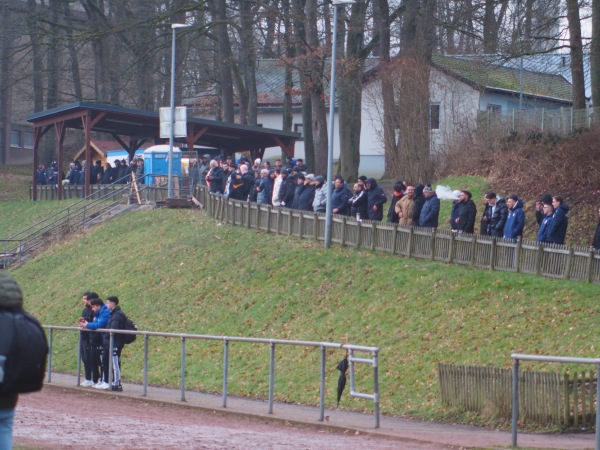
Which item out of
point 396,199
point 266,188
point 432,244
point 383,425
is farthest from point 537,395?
point 266,188

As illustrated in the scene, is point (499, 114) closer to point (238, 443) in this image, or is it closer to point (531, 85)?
point (531, 85)

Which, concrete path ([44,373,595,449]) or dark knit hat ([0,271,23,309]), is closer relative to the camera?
dark knit hat ([0,271,23,309])

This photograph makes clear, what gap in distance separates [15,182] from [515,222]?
42.4m

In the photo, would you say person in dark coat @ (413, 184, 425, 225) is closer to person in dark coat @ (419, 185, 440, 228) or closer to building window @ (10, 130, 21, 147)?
person in dark coat @ (419, 185, 440, 228)

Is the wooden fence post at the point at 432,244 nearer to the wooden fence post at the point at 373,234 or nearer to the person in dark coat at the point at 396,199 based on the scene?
the person in dark coat at the point at 396,199

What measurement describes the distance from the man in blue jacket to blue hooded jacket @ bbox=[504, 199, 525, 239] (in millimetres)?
8319

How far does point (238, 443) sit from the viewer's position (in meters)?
11.7

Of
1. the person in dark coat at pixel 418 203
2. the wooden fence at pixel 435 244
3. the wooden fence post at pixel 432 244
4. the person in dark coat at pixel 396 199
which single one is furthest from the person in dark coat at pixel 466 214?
the person in dark coat at pixel 396 199

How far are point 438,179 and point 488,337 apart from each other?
16335 mm

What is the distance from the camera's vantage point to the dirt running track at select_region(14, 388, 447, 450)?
1154 cm

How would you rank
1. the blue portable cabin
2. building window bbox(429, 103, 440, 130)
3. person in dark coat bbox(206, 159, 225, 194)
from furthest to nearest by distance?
the blue portable cabin
building window bbox(429, 103, 440, 130)
person in dark coat bbox(206, 159, 225, 194)

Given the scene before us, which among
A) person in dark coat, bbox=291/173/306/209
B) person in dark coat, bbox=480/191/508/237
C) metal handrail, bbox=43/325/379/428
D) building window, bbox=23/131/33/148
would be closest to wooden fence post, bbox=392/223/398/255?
person in dark coat, bbox=480/191/508/237

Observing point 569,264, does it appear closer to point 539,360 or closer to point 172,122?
point 539,360

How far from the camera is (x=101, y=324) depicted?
62.1 ft
